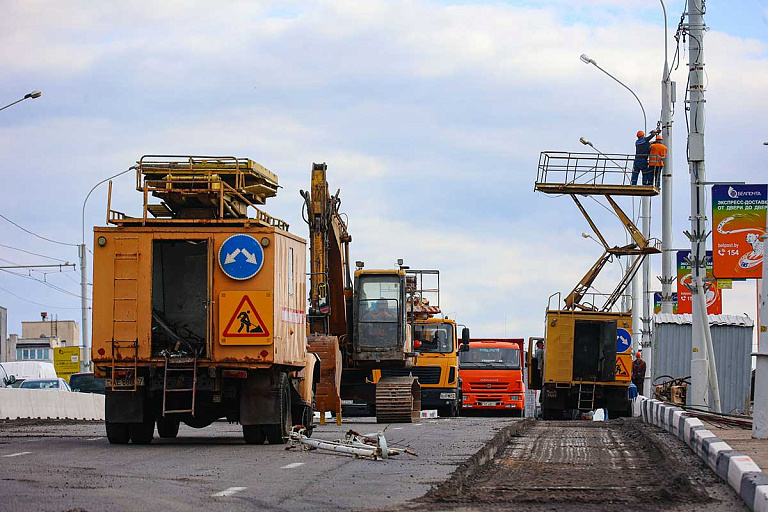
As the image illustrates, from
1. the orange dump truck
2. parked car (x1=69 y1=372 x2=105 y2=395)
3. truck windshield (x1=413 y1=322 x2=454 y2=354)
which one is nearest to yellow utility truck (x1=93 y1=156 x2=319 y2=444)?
truck windshield (x1=413 y1=322 x2=454 y2=354)

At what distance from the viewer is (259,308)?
701 inches

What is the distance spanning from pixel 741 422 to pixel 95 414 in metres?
20.0

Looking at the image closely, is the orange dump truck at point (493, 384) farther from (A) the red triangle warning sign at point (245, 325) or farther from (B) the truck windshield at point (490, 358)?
(A) the red triangle warning sign at point (245, 325)

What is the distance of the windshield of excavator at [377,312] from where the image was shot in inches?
1164

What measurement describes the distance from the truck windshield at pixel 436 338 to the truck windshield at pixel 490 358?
4.81 metres

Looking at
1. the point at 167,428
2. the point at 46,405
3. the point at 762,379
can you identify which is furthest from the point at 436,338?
the point at 762,379

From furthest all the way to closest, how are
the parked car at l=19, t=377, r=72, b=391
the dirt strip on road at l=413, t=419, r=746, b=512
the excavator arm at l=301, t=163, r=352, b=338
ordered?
the parked car at l=19, t=377, r=72, b=391, the excavator arm at l=301, t=163, r=352, b=338, the dirt strip on road at l=413, t=419, r=746, b=512

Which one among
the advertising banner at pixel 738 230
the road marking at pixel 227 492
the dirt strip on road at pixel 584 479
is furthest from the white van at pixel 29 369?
the road marking at pixel 227 492

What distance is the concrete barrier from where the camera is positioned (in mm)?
29734

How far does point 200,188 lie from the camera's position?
18922 millimetres

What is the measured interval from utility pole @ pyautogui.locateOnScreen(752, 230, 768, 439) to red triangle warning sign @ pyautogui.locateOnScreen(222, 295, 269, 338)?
273 inches

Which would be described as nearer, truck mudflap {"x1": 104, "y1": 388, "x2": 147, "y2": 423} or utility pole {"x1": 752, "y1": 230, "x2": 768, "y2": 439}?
utility pole {"x1": 752, "y1": 230, "x2": 768, "y2": 439}

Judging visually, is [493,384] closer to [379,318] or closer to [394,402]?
[394,402]

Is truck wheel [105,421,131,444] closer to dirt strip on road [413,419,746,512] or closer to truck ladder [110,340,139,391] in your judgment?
truck ladder [110,340,139,391]
